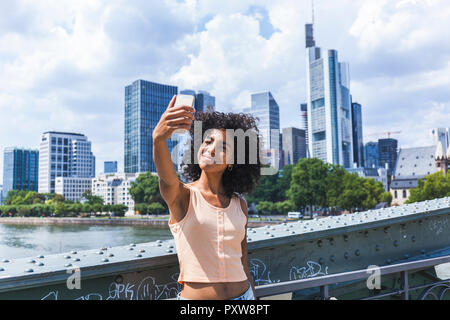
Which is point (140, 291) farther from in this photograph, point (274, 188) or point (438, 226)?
point (274, 188)

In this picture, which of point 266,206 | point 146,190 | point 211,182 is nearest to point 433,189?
point 266,206

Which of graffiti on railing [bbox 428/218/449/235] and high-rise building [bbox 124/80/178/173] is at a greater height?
high-rise building [bbox 124/80/178/173]

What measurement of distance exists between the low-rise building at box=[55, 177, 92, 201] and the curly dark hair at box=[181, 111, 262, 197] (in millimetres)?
153536

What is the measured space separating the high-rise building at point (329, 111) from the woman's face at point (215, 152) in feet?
576

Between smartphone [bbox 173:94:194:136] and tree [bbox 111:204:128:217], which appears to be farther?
tree [bbox 111:204:128:217]

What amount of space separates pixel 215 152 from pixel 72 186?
→ 15778 cm

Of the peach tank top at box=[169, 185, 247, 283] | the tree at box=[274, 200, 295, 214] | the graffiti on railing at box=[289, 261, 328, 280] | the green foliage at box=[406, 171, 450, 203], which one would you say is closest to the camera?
the peach tank top at box=[169, 185, 247, 283]

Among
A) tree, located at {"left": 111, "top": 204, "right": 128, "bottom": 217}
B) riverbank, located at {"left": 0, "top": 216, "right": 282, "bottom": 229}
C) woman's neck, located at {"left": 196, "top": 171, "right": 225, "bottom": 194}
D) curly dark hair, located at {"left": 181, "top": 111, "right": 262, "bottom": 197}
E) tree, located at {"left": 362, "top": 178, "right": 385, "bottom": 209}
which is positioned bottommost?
riverbank, located at {"left": 0, "top": 216, "right": 282, "bottom": 229}

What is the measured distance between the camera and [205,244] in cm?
225

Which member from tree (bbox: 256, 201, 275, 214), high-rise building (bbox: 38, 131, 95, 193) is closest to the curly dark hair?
tree (bbox: 256, 201, 275, 214)

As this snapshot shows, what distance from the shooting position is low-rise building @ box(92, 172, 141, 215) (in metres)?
123

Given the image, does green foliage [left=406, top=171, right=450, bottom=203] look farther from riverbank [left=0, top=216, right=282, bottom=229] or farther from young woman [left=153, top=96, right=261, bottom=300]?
young woman [left=153, top=96, right=261, bottom=300]
